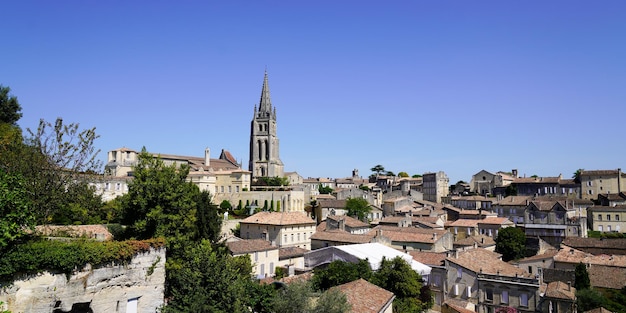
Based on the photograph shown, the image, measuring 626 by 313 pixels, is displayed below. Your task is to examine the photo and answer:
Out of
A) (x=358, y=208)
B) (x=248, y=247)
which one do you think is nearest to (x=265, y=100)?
(x=358, y=208)

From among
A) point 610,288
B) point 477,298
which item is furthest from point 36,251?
point 610,288

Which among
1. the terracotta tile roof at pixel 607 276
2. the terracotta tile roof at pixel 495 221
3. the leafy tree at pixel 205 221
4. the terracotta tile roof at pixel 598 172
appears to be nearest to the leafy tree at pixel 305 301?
the leafy tree at pixel 205 221

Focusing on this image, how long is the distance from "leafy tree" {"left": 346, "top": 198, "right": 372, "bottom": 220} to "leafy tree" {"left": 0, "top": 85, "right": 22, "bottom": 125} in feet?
138

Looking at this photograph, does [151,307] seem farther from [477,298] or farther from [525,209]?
[525,209]

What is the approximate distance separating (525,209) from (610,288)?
21.4m

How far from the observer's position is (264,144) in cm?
9712

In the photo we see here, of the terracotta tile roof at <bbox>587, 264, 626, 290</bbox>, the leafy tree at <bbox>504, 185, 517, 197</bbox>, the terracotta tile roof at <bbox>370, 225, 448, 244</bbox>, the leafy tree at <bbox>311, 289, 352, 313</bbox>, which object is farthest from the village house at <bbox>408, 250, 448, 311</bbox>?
the leafy tree at <bbox>504, 185, 517, 197</bbox>

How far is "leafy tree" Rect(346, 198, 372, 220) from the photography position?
65.0 meters

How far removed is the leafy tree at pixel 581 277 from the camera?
131 feet

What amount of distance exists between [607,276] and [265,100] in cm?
7440

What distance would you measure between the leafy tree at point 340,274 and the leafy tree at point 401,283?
810 millimetres

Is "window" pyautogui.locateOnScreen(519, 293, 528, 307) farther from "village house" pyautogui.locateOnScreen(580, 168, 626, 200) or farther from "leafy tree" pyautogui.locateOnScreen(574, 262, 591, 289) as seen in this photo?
"village house" pyautogui.locateOnScreen(580, 168, 626, 200)

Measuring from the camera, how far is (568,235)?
56.6 metres

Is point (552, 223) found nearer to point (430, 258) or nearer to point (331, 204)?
point (430, 258)
